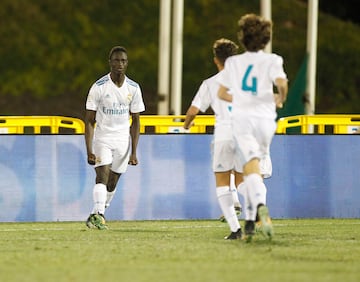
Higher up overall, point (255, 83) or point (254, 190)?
point (255, 83)

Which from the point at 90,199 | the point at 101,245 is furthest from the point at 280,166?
the point at 101,245

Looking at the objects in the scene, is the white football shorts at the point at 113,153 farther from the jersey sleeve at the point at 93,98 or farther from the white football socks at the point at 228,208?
the white football socks at the point at 228,208

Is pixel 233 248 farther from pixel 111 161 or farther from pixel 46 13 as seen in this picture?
pixel 46 13

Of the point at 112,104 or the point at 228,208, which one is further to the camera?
the point at 112,104

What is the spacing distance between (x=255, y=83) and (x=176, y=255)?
6.10 ft

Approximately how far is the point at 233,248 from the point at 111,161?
12.3 ft

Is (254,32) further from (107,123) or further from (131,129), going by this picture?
(131,129)

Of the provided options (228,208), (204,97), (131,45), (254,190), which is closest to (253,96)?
(254,190)

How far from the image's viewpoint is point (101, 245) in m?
12.7

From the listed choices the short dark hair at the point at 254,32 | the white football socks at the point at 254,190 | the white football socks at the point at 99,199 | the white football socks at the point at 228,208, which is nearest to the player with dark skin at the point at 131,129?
the white football socks at the point at 99,199

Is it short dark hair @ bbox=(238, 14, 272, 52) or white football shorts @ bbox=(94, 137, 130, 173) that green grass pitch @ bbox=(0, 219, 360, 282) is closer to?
white football shorts @ bbox=(94, 137, 130, 173)

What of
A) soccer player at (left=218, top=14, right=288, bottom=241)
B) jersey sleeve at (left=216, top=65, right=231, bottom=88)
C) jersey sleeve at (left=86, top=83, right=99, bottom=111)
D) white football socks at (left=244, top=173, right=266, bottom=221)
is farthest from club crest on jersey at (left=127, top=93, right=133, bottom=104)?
white football socks at (left=244, top=173, right=266, bottom=221)

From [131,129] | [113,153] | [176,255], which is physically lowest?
A: [176,255]

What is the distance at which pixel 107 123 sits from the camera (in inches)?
610
